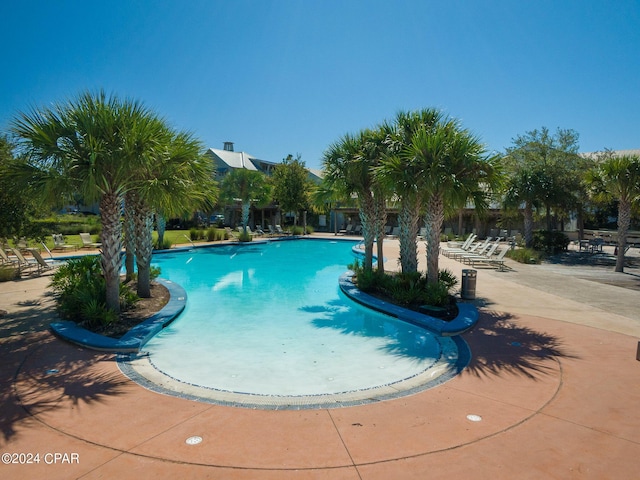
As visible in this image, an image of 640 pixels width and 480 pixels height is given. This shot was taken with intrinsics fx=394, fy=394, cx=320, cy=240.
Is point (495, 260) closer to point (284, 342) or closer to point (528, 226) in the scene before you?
point (528, 226)

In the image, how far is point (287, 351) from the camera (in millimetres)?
7906

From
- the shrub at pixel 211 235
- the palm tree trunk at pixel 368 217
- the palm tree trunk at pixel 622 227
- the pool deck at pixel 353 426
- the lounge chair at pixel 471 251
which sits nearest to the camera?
the pool deck at pixel 353 426

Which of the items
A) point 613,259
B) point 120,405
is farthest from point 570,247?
point 120,405

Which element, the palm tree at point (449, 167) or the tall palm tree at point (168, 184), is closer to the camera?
the tall palm tree at point (168, 184)

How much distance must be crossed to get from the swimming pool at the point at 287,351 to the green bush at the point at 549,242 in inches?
566

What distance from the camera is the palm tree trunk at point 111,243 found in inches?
333

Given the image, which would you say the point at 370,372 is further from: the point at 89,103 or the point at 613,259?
the point at 613,259

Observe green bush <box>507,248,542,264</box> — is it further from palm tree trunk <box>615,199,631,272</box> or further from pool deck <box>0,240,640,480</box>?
pool deck <box>0,240,640,480</box>

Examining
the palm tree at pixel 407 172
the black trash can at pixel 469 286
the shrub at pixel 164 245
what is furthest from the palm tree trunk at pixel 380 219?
the shrub at pixel 164 245

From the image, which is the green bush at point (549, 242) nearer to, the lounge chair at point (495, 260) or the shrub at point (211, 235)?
the lounge chair at point (495, 260)

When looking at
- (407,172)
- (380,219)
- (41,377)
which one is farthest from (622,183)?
(41,377)

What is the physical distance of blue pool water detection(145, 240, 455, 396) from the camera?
257 inches

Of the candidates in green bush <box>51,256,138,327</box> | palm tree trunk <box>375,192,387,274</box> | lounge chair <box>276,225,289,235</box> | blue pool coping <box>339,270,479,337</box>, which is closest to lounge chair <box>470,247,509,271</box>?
palm tree trunk <box>375,192,387,274</box>

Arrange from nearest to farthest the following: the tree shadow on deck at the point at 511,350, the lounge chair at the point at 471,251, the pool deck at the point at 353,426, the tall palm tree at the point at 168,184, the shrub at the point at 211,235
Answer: the pool deck at the point at 353,426 → the tree shadow on deck at the point at 511,350 → the tall palm tree at the point at 168,184 → the lounge chair at the point at 471,251 → the shrub at the point at 211,235
